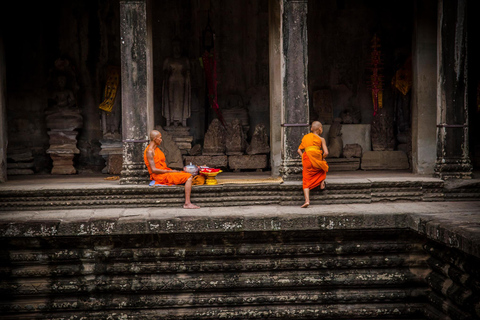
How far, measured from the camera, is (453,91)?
8.08m

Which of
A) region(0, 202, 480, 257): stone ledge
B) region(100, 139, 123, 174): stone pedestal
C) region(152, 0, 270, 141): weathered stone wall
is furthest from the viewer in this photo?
region(152, 0, 270, 141): weathered stone wall

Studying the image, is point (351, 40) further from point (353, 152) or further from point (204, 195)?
point (204, 195)

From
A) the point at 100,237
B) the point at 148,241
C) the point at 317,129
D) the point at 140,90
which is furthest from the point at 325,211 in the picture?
the point at 140,90

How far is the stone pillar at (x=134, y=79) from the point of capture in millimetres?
7914

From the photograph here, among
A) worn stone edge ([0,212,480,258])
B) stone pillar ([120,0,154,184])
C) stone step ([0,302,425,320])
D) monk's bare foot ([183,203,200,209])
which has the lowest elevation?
stone step ([0,302,425,320])

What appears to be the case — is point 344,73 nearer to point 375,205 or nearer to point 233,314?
point 375,205

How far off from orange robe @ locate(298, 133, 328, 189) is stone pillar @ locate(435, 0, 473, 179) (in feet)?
6.95

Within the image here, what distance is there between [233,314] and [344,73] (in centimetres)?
668

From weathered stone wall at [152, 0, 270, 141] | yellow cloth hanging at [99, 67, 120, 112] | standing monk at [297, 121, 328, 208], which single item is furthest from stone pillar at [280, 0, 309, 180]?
yellow cloth hanging at [99, 67, 120, 112]

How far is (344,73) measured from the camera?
11.3 m

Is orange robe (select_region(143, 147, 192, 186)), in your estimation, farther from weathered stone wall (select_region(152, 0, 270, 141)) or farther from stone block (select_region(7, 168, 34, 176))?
stone block (select_region(7, 168, 34, 176))

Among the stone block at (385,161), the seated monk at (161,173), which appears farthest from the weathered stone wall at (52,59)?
the stone block at (385,161)

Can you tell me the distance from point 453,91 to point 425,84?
1.21 metres

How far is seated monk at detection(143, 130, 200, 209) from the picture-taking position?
7328 mm
